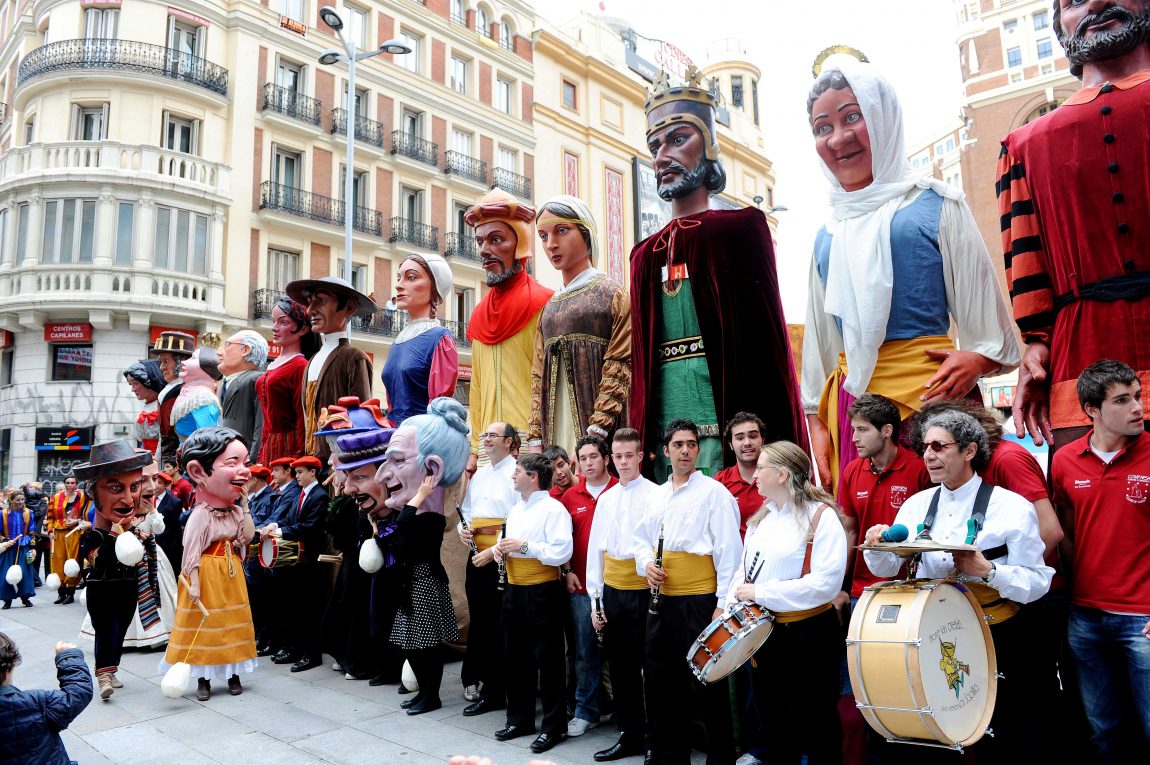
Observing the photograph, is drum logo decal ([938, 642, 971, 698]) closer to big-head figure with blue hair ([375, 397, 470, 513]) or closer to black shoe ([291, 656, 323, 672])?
big-head figure with blue hair ([375, 397, 470, 513])

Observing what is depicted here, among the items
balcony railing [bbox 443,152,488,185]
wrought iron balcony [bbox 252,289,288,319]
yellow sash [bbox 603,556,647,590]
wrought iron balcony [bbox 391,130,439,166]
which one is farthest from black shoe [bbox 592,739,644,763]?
balcony railing [bbox 443,152,488,185]

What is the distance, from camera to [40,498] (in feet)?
43.5

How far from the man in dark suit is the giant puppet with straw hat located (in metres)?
1.35

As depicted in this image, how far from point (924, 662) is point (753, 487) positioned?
5.25 ft

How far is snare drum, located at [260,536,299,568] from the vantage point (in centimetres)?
577

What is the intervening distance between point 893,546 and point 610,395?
2.45m

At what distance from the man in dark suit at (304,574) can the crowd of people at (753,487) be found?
0.03 metres

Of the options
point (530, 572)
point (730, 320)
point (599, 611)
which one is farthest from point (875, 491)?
point (530, 572)

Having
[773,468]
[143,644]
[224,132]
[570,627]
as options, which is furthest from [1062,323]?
[224,132]

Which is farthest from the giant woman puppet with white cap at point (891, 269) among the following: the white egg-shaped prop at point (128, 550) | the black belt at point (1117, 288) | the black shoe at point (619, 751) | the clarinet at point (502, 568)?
the white egg-shaped prop at point (128, 550)

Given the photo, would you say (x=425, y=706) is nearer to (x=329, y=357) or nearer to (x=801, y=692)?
(x=801, y=692)

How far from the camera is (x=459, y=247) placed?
24.5 metres

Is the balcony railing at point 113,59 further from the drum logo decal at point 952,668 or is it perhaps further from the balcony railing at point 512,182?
the drum logo decal at point 952,668

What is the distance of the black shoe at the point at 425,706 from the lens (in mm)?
4691
